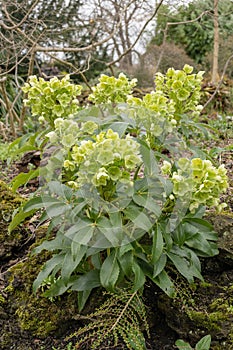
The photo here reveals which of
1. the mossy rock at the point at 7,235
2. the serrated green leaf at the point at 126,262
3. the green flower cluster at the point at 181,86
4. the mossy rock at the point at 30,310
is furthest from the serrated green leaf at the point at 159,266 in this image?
the mossy rock at the point at 7,235

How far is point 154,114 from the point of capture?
192 centimetres

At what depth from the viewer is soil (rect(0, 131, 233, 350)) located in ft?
6.24

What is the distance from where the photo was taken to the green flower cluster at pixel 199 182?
1659 millimetres

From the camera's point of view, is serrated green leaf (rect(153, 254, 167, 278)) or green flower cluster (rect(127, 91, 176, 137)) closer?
serrated green leaf (rect(153, 254, 167, 278))

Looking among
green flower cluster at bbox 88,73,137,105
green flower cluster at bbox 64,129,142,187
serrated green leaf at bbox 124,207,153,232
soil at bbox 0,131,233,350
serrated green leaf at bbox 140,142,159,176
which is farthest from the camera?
green flower cluster at bbox 88,73,137,105

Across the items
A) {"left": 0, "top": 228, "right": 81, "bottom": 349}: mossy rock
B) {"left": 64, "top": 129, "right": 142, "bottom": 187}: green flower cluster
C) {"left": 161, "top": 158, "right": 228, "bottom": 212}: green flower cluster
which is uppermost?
{"left": 64, "top": 129, "right": 142, "bottom": 187}: green flower cluster

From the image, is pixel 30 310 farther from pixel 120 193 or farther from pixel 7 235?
pixel 120 193

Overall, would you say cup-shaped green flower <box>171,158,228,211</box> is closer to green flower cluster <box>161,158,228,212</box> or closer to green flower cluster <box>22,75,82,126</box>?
green flower cluster <box>161,158,228,212</box>

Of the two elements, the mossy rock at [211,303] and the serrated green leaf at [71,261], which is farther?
the mossy rock at [211,303]

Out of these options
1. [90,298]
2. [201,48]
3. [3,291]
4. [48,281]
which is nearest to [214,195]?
[90,298]

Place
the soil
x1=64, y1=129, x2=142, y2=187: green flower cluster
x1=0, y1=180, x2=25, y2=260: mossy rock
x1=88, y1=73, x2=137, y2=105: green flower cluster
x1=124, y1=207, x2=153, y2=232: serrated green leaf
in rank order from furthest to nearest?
1. x1=0, y1=180, x2=25, y2=260: mossy rock
2. x1=88, y1=73, x2=137, y2=105: green flower cluster
3. the soil
4. x1=124, y1=207, x2=153, y2=232: serrated green leaf
5. x1=64, y1=129, x2=142, y2=187: green flower cluster

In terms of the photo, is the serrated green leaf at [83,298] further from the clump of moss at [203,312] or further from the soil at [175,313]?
the clump of moss at [203,312]

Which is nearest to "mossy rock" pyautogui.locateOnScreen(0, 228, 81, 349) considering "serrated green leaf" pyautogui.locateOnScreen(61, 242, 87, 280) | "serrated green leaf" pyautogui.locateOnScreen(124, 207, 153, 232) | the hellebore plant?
the hellebore plant

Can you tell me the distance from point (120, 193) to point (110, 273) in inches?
12.8
